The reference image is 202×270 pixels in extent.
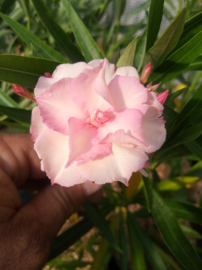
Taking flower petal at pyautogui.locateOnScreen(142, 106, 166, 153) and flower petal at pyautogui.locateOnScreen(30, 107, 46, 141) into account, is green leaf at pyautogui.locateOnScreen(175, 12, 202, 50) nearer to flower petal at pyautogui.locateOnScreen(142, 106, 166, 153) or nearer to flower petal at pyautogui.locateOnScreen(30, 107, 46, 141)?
flower petal at pyautogui.locateOnScreen(142, 106, 166, 153)

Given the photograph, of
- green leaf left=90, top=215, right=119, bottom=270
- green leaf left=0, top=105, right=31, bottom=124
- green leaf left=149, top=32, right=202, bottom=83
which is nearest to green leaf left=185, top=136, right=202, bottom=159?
green leaf left=149, top=32, right=202, bottom=83

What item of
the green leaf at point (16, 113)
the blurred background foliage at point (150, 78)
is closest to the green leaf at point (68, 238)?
the blurred background foliage at point (150, 78)

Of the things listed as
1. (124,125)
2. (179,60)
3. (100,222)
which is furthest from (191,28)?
(100,222)

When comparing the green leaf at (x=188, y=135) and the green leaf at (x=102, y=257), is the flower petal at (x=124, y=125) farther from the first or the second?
the green leaf at (x=102, y=257)

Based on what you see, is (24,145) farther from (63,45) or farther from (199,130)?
(199,130)

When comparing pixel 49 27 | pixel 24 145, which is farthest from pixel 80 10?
pixel 24 145

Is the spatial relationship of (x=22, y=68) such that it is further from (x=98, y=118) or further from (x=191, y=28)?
(x=191, y=28)
